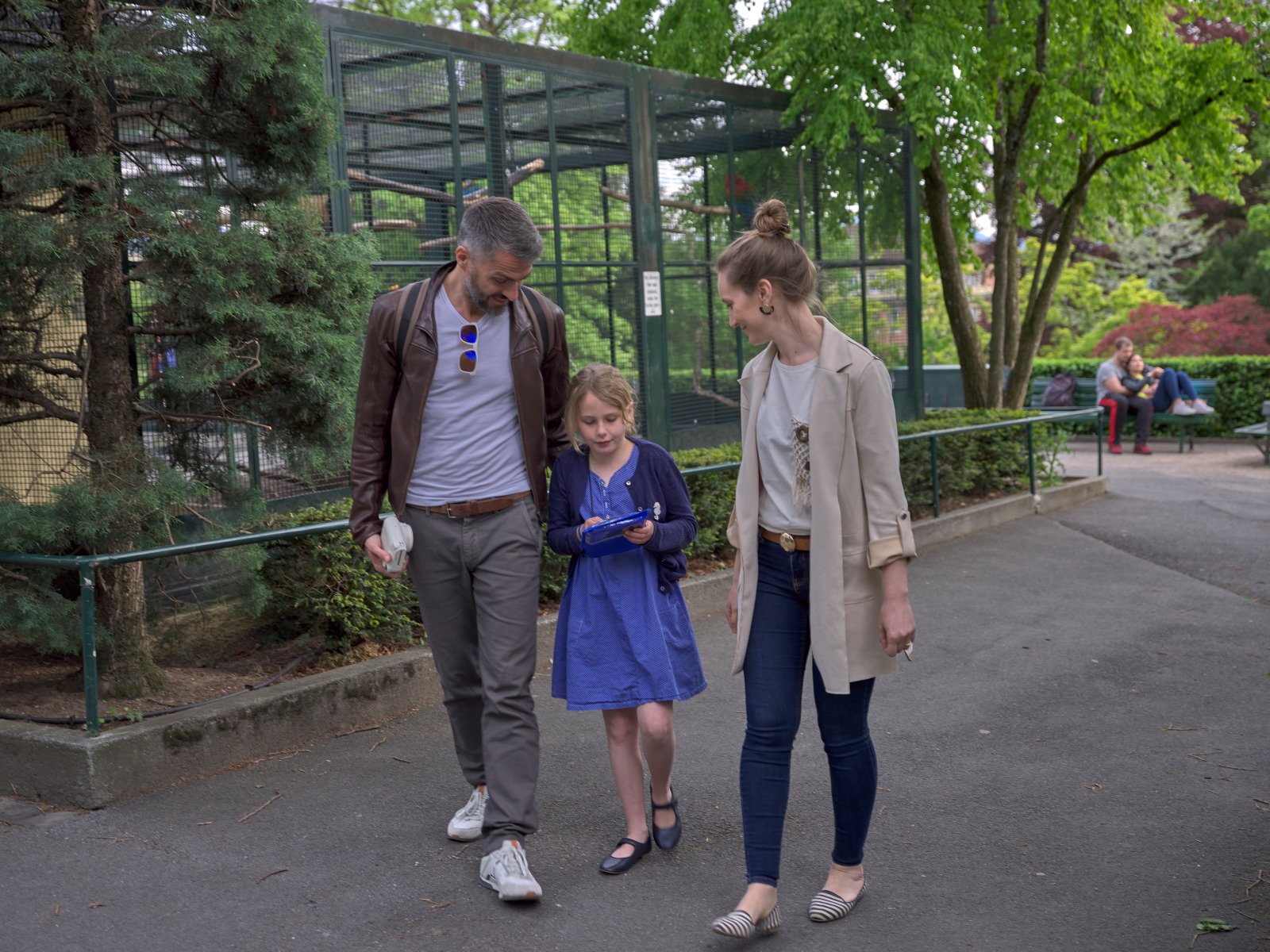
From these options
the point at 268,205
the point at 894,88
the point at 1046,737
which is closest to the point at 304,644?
the point at 268,205

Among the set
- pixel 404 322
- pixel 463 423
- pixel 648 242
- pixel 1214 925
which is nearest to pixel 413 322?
pixel 404 322

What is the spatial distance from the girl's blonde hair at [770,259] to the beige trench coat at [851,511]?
196mm

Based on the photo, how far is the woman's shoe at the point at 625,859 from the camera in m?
4.13

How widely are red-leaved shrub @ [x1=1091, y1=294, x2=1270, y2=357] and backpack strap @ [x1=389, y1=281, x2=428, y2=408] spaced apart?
2568cm

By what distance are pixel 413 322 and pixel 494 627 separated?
98 centimetres

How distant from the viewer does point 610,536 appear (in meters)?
4.03

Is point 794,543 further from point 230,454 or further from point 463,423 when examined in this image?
point 230,454

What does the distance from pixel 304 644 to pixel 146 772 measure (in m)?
1.43

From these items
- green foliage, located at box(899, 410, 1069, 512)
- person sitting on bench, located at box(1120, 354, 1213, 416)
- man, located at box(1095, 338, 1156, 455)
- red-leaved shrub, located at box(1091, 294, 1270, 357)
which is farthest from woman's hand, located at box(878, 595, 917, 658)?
red-leaved shrub, located at box(1091, 294, 1270, 357)

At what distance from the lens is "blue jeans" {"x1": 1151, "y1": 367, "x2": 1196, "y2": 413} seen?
1914 cm

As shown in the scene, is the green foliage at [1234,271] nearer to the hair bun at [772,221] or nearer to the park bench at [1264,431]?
the park bench at [1264,431]

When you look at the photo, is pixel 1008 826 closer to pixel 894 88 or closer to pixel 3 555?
pixel 3 555

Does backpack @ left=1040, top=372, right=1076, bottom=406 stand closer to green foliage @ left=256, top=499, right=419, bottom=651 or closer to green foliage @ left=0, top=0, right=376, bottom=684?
green foliage @ left=256, top=499, right=419, bottom=651

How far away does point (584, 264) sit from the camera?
1120 centimetres
